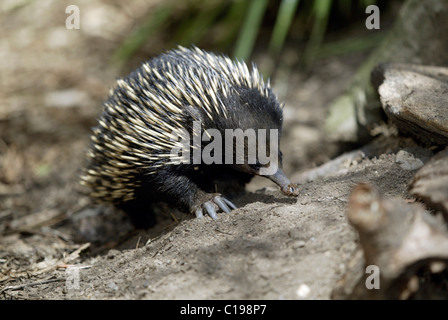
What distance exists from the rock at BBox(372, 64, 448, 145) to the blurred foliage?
2853mm

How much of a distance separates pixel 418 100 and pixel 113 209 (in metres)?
3.34

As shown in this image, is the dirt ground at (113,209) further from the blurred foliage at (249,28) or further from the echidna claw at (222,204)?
the blurred foliage at (249,28)

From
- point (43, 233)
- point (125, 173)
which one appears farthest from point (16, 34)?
point (125, 173)

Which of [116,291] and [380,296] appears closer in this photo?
[380,296]

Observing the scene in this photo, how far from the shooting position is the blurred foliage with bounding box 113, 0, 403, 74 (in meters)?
6.68

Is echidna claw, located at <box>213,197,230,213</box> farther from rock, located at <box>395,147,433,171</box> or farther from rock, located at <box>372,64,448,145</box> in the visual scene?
rock, located at <box>372,64,448,145</box>

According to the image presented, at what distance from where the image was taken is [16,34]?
7820 millimetres

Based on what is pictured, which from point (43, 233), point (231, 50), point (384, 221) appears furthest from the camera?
point (231, 50)

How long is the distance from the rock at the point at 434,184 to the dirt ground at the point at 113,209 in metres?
0.44

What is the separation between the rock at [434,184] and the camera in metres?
2.35

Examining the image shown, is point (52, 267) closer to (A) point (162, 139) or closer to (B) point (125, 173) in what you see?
(B) point (125, 173)

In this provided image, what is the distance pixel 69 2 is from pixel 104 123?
5.41 m

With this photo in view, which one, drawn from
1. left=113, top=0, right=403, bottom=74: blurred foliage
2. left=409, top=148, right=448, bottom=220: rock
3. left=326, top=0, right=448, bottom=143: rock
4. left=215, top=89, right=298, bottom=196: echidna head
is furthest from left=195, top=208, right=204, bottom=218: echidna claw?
left=113, top=0, right=403, bottom=74: blurred foliage

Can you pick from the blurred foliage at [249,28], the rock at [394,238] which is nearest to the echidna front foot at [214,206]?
the rock at [394,238]
